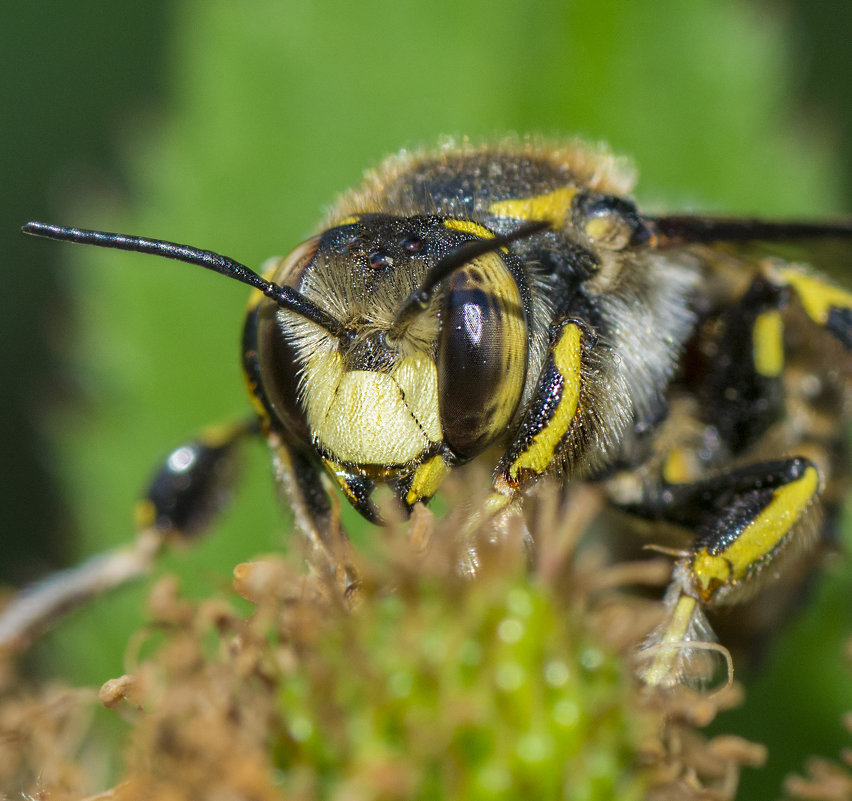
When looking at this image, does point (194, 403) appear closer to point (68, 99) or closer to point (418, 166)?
point (418, 166)

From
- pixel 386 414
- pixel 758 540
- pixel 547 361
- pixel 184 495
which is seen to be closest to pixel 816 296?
pixel 758 540

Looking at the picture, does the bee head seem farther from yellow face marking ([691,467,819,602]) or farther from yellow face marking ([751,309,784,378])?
yellow face marking ([751,309,784,378])

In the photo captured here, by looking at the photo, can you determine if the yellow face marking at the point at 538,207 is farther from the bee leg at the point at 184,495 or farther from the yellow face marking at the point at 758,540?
the bee leg at the point at 184,495

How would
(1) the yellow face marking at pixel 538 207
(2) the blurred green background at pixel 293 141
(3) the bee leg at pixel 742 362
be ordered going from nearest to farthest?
(1) the yellow face marking at pixel 538 207 → (3) the bee leg at pixel 742 362 → (2) the blurred green background at pixel 293 141

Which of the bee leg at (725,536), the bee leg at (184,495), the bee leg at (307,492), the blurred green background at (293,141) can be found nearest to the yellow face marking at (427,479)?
the bee leg at (307,492)

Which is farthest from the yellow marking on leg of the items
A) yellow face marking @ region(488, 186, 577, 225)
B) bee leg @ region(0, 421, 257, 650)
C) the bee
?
bee leg @ region(0, 421, 257, 650)

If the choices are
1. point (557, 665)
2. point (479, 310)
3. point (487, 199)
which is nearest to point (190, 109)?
point (487, 199)
